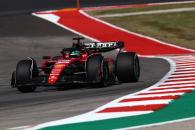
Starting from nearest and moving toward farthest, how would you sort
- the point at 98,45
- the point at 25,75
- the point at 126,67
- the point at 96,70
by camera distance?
the point at 96,70
the point at 25,75
the point at 126,67
the point at 98,45

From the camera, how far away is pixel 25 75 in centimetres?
1520

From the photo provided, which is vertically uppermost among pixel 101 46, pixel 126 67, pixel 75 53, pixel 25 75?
pixel 101 46

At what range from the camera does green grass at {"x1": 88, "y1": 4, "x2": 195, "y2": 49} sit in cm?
2844

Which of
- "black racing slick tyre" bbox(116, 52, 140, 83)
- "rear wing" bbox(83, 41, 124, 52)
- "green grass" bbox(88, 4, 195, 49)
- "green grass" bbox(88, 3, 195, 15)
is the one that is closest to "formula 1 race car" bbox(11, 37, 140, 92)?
"black racing slick tyre" bbox(116, 52, 140, 83)

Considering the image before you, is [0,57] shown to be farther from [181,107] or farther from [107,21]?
[181,107]

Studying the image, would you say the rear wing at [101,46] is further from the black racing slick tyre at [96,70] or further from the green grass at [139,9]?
the green grass at [139,9]

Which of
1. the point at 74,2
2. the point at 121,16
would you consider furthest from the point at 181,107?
the point at 74,2

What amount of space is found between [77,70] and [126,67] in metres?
1.18

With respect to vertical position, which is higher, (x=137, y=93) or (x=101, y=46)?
(x=101, y=46)

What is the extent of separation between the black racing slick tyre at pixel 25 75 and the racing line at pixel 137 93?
2.80 meters

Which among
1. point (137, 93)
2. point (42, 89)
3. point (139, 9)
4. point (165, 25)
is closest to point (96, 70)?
point (42, 89)

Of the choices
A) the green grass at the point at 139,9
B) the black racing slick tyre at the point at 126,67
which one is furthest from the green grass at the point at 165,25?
the black racing slick tyre at the point at 126,67

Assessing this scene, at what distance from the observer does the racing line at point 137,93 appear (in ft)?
31.3

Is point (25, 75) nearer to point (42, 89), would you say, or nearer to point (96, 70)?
point (42, 89)
